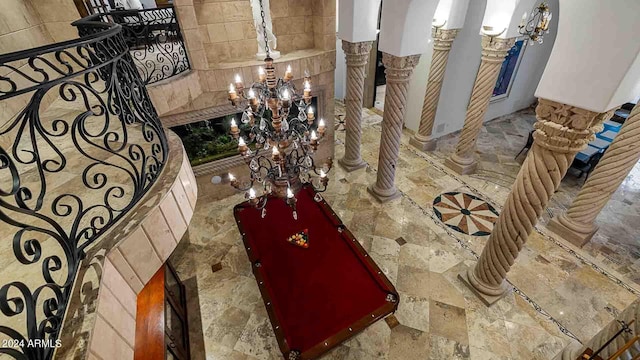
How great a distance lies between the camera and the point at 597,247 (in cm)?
399

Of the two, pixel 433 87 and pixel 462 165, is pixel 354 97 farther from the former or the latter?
pixel 462 165

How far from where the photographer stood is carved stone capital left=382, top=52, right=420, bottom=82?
3.70 m

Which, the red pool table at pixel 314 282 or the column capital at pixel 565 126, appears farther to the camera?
the red pool table at pixel 314 282

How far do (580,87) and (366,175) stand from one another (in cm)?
396

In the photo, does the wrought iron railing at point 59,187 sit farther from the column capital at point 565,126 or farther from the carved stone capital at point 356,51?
the carved stone capital at point 356,51

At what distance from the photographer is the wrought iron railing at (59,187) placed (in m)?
1.08

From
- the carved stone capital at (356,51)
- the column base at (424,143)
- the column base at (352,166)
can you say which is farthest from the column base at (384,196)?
the carved stone capital at (356,51)

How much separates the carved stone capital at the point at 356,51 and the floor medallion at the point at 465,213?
9.20 ft

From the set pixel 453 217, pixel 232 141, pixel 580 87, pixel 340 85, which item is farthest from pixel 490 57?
pixel 340 85

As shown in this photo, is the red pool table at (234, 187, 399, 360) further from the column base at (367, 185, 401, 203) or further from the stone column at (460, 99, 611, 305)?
the column base at (367, 185, 401, 203)

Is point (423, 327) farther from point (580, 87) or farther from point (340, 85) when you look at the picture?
point (340, 85)

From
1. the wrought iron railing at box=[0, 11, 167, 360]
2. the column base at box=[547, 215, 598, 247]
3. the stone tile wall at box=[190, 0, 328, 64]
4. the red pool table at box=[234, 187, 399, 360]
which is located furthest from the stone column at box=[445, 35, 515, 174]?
the wrought iron railing at box=[0, 11, 167, 360]

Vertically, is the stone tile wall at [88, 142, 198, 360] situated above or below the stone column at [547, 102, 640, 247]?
above

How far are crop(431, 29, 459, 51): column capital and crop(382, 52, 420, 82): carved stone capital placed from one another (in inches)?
75.1
